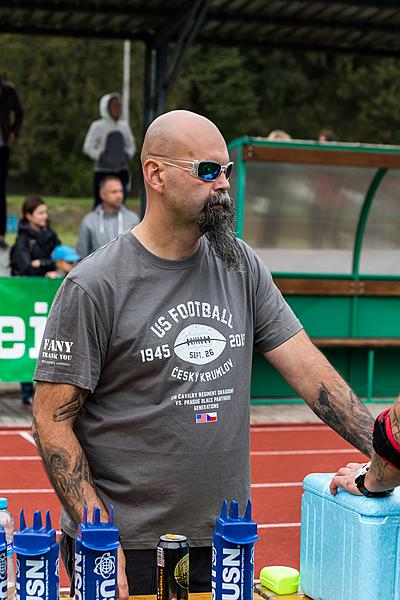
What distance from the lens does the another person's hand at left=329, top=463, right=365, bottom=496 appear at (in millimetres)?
2703

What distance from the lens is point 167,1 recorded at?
1445 centimetres

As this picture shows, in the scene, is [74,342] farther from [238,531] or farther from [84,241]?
[84,241]

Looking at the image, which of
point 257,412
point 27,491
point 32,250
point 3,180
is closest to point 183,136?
point 27,491

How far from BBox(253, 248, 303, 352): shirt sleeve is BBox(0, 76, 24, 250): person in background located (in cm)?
1188

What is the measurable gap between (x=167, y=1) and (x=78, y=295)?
12.3 metres

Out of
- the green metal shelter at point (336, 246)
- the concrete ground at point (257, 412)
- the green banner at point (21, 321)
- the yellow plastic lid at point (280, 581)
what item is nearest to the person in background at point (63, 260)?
the green banner at point (21, 321)

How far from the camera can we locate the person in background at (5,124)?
15.1 meters

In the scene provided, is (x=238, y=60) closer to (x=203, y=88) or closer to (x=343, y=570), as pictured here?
(x=203, y=88)

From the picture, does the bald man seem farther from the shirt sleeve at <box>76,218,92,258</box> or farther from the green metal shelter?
the green metal shelter

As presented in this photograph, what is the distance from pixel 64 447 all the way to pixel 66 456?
0.09ft

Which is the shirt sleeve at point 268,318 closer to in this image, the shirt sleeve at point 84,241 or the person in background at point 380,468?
the person in background at point 380,468

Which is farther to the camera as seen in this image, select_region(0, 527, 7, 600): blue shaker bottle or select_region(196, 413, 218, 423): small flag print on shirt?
select_region(196, 413, 218, 423): small flag print on shirt

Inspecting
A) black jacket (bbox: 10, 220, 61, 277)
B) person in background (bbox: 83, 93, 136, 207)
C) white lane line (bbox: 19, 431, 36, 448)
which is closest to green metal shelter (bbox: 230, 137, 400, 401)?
black jacket (bbox: 10, 220, 61, 277)

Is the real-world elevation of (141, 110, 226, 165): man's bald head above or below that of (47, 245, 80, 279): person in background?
above
